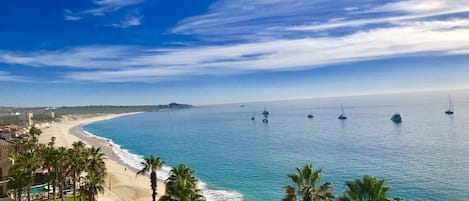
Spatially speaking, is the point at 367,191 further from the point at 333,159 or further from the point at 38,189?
the point at 333,159

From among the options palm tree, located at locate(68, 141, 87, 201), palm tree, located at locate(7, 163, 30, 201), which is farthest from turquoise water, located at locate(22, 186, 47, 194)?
palm tree, located at locate(7, 163, 30, 201)

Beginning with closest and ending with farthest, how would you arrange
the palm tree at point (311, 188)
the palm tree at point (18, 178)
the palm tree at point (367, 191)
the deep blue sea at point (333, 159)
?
the palm tree at point (367, 191) → the palm tree at point (311, 188) → the palm tree at point (18, 178) → the deep blue sea at point (333, 159)

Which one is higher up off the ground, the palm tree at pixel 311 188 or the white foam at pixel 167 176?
the palm tree at pixel 311 188

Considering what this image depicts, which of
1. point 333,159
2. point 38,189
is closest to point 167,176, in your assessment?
point 38,189

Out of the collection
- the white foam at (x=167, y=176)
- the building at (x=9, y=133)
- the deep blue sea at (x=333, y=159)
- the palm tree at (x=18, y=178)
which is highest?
the building at (x=9, y=133)

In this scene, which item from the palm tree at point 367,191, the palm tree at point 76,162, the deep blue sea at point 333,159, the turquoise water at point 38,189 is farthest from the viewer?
the deep blue sea at point 333,159

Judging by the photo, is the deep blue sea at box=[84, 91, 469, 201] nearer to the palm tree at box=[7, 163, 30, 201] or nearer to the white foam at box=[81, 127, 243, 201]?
the white foam at box=[81, 127, 243, 201]

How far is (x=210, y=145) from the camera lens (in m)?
118

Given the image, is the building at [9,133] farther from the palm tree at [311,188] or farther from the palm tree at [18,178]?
the palm tree at [311,188]

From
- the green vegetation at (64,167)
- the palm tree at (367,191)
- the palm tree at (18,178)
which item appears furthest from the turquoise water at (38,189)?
the palm tree at (367,191)

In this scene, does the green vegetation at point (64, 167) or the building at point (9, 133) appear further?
the building at point (9, 133)

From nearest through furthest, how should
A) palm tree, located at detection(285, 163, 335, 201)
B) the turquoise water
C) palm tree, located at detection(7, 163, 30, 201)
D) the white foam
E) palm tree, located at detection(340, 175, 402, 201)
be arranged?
palm tree, located at detection(340, 175, 402, 201) < palm tree, located at detection(285, 163, 335, 201) < palm tree, located at detection(7, 163, 30, 201) < the turquoise water < the white foam

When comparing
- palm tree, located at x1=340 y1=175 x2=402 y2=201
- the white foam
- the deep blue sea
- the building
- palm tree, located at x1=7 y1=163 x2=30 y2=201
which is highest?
palm tree, located at x1=340 y1=175 x2=402 y2=201

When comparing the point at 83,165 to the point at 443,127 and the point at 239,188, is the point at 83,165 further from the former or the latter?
the point at 443,127
